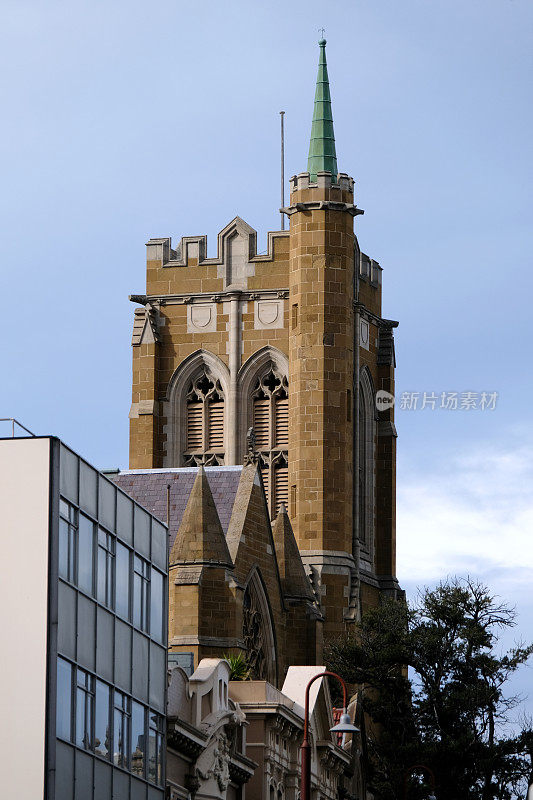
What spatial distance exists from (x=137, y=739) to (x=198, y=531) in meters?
20.9

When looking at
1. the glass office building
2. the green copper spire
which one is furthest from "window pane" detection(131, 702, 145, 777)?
the green copper spire

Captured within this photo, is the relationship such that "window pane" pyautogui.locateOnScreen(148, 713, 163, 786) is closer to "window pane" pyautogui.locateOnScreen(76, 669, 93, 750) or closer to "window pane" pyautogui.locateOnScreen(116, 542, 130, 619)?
"window pane" pyautogui.locateOnScreen(116, 542, 130, 619)

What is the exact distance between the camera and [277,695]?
6247cm

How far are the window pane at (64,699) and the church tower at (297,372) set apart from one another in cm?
4662

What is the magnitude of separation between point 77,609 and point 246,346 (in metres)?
54.8

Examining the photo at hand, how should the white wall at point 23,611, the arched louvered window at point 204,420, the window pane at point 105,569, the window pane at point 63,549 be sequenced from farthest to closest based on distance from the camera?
the arched louvered window at point 204,420
the window pane at point 105,569
the window pane at point 63,549
the white wall at point 23,611

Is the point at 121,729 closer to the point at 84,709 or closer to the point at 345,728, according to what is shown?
the point at 84,709

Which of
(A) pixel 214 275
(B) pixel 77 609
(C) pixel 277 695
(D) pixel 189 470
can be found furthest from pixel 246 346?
(B) pixel 77 609

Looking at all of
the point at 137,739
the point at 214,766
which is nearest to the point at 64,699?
the point at 137,739

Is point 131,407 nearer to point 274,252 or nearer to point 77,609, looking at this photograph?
point 274,252

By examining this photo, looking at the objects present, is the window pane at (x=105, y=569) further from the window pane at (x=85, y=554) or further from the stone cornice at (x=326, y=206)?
the stone cornice at (x=326, y=206)

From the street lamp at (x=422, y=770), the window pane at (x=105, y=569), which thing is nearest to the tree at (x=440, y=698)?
the street lamp at (x=422, y=770)

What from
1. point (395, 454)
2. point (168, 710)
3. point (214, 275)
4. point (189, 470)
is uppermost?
point (214, 275)

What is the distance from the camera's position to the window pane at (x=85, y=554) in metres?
45.8
